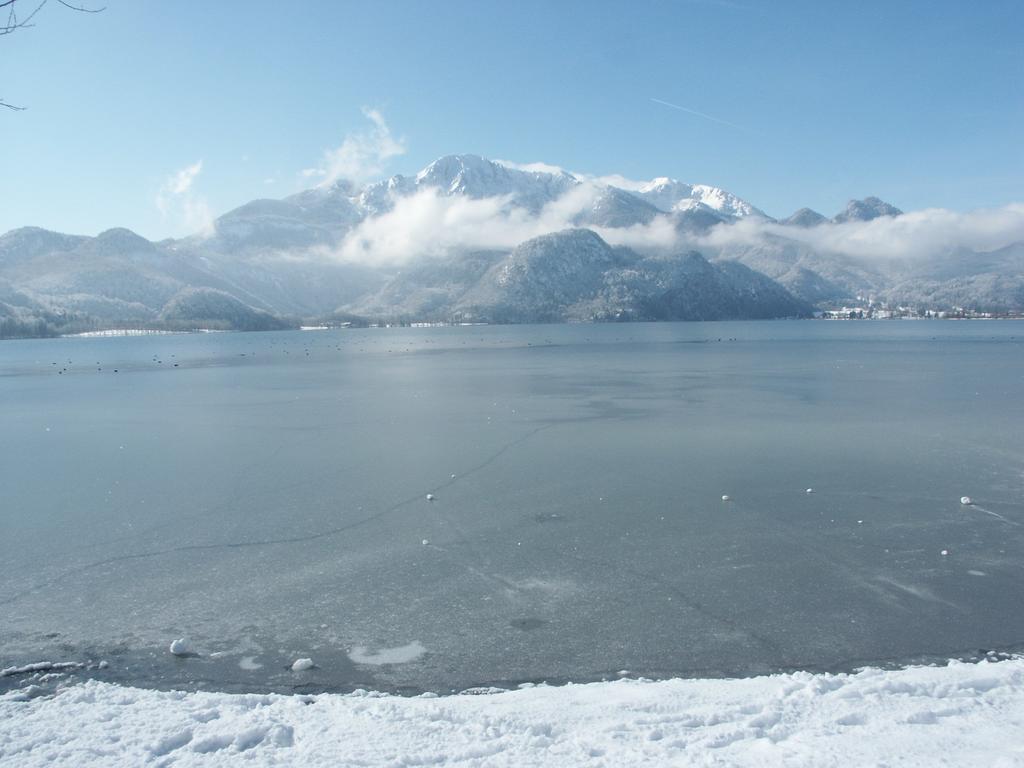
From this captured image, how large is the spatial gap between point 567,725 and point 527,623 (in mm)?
3269

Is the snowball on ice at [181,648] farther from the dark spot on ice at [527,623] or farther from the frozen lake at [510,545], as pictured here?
the dark spot on ice at [527,623]

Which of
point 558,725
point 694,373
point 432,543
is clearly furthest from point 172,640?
point 694,373

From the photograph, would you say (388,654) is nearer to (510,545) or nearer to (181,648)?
(181,648)

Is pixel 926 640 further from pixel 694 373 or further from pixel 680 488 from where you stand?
pixel 694 373

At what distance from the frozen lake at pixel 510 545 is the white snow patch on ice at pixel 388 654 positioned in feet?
0.15

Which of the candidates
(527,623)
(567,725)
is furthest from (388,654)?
(567,725)

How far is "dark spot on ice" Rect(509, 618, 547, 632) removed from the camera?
10984mm

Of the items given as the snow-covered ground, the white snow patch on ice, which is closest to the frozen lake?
the white snow patch on ice

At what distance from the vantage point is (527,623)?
1114cm

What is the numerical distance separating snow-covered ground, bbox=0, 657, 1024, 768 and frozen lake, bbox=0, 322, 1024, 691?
0.85 meters

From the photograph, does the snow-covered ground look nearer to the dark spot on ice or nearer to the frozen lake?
the frozen lake

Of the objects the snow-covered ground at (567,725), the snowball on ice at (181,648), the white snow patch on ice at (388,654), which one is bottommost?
the white snow patch on ice at (388,654)

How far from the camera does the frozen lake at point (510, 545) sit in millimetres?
A: 10344

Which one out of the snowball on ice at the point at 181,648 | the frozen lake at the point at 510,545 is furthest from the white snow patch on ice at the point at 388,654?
the snowball on ice at the point at 181,648
